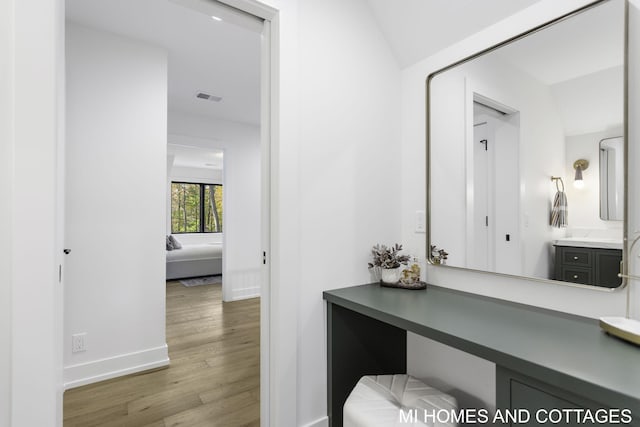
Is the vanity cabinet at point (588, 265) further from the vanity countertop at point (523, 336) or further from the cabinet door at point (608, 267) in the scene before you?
Answer: the vanity countertop at point (523, 336)

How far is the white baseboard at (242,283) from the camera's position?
4.41 meters

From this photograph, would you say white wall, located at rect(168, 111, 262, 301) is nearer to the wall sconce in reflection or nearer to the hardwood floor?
the hardwood floor

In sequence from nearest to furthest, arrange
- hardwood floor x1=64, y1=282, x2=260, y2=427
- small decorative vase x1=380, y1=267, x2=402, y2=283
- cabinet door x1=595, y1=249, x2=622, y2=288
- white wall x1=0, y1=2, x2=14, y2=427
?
1. white wall x1=0, y1=2, x2=14, y2=427
2. cabinet door x1=595, y1=249, x2=622, y2=288
3. small decorative vase x1=380, y1=267, x2=402, y2=283
4. hardwood floor x1=64, y1=282, x2=260, y2=427

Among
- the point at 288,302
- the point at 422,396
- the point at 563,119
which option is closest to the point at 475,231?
the point at 563,119

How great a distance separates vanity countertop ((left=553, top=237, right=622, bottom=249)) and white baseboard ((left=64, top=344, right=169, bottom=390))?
2691 millimetres

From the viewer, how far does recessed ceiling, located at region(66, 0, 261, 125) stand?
83.4 inches

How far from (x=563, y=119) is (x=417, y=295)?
98cm

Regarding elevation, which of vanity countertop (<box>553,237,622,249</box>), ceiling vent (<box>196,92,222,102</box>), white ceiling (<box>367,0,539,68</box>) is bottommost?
vanity countertop (<box>553,237,622,249</box>)

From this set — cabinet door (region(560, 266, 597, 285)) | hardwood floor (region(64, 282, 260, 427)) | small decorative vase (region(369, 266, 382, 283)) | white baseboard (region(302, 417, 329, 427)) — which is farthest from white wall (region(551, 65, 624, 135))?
hardwood floor (region(64, 282, 260, 427))

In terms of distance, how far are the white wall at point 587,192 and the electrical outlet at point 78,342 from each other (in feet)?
9.54

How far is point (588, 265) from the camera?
1.22 meters

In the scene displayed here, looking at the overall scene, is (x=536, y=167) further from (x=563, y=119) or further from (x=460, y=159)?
(x=460, y=159)

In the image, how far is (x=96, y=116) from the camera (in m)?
2.27

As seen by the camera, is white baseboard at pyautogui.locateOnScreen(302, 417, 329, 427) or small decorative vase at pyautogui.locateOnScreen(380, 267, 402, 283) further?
small decorative vase at pyautogui.locateOnScreen(380, 267, 402, 283)
